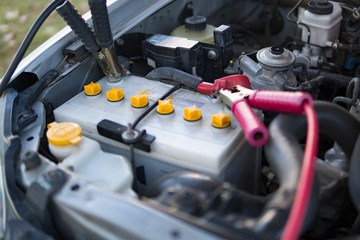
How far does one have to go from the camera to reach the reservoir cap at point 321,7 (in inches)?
53.9

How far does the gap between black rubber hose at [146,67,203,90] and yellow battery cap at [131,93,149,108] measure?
0.43ft

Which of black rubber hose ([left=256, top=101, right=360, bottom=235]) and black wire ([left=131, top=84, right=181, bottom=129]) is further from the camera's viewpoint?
black wire ([left=131, top=84, right=181, bottom=129])

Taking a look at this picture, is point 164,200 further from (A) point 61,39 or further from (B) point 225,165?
(A) point 61,39

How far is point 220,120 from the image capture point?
0.91 m

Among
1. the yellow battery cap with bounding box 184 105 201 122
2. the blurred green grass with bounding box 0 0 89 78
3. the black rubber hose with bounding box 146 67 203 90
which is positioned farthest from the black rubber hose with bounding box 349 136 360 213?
the blurred green grass with bounding box 0 0 89 78

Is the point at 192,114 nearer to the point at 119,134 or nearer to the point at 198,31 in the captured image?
the point at 119,134

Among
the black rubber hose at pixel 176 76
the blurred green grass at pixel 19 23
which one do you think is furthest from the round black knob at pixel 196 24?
the blurred green grass at pixel 19 23

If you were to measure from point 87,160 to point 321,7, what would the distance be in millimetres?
1005

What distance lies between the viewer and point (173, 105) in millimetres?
1036

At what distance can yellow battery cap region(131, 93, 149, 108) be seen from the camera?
102 centimetres

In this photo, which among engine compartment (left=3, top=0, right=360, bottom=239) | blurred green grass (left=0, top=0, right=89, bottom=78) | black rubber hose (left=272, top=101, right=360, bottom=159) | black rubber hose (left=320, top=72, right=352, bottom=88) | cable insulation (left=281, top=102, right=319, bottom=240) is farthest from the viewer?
blurred green grass (left=0, top=0, right=89, bottom=78)

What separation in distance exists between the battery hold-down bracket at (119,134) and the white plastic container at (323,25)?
84 centimetres

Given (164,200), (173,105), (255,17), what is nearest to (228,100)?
(173,105)

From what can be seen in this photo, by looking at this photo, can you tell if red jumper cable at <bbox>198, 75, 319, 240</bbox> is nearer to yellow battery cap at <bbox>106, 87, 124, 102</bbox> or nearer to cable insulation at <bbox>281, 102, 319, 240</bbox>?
cable insulation at <bbox>281, 102, 319, 240</bbox>
